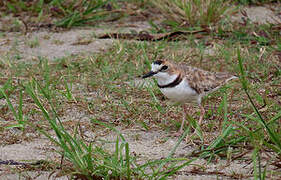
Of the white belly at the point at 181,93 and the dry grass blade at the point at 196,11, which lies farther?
the dry grass blade at the point at 196,11

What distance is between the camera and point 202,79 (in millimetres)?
4172

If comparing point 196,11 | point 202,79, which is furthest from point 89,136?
point 196,11

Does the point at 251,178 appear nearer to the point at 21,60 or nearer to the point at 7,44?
the point at 21,60

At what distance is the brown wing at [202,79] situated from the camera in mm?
4074

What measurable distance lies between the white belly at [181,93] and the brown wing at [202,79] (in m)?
0.04

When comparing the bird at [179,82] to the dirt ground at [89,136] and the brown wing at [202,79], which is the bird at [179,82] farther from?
the dirt ground at [89,136]

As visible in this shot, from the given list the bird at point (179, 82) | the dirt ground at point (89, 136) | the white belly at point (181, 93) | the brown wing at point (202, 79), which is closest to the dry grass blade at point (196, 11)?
the dirt ground at point (89, 136)

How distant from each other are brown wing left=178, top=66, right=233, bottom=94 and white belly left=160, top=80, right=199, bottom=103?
4 cm

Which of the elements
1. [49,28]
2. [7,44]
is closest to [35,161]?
[7,44]

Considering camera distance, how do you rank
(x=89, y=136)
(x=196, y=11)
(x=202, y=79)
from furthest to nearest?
(x=196, y=11)
(x=202, y=79)
(x=89, y=136)

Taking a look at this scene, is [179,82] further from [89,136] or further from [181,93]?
[89,136]

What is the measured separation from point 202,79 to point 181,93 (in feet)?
0.99

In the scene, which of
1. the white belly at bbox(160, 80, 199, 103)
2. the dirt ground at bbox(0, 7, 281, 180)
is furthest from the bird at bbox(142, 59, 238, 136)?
the dirt ground at bbox(0, 7, 281, 180)

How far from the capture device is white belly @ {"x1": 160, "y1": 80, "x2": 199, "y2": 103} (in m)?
3.94
